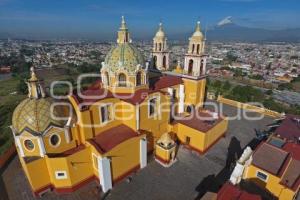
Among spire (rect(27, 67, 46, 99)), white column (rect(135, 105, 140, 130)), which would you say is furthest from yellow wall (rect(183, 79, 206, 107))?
spire (rect(27, 67, 46, 99))

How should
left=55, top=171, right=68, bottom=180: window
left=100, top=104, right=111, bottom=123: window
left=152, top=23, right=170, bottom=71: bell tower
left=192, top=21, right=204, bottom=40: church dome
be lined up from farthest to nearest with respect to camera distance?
left=152, top=23, right=170, bottom=71: bell tower, left=192, top=21, right=204, bottom=40: church dome, left=100, top=104, right=111, bottom=123: window, left=55, top=171, right=68, bottom=180: window

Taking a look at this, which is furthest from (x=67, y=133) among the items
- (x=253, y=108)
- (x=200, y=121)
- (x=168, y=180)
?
(x=253, y=108)

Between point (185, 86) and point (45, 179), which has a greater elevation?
point (185, 86)

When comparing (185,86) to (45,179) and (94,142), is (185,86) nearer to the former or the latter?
(94,142)

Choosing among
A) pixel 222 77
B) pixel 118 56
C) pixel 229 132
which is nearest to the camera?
pixel 118 56

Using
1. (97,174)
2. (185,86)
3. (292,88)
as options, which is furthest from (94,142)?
(292,88)

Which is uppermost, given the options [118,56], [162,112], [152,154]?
[118,56]

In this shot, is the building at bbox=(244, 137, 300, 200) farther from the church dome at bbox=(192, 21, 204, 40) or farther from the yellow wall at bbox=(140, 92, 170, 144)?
the church dome at bbox=(192, 21, 204, 40)
